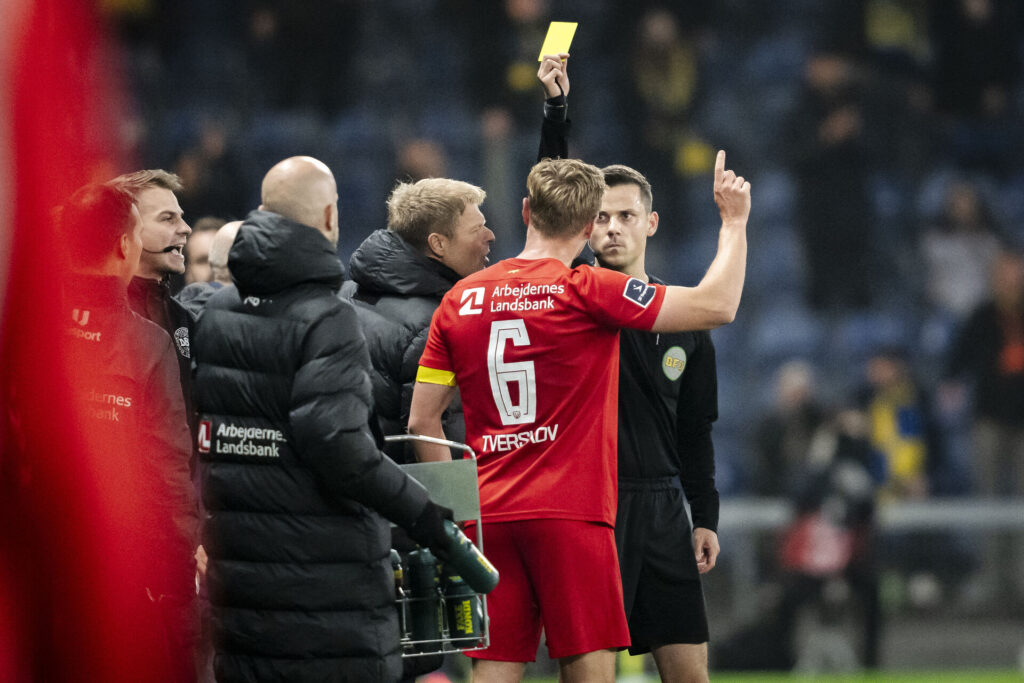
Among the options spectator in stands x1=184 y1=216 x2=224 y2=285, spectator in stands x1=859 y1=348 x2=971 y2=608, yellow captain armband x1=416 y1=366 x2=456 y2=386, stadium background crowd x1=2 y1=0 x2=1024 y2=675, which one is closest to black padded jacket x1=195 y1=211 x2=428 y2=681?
yellow captain armband x1=416 y1=366 x2=456 y2=386

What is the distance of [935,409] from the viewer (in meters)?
9.98

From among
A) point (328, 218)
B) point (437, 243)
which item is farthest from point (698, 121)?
point (328, 218)

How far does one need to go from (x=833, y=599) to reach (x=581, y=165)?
540cm

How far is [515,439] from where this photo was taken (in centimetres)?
362

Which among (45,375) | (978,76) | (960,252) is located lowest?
(45,375)

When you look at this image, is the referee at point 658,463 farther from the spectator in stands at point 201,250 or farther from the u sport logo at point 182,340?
the spectator in stands at point 201,250

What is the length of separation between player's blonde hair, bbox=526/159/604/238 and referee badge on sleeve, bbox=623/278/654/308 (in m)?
0.31

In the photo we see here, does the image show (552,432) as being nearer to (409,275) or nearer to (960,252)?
(409,275)

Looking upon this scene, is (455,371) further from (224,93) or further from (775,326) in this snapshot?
(224,93)

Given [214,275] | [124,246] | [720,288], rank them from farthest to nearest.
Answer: [214,275] → [124,246] → [720,288]

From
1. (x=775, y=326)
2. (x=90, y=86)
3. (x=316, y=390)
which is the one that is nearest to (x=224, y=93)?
(x=775, y=326)

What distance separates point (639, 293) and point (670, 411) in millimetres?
1039

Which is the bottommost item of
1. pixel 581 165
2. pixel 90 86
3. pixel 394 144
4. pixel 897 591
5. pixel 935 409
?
pixel 897 591

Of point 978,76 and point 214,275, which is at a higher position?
point 978,76
